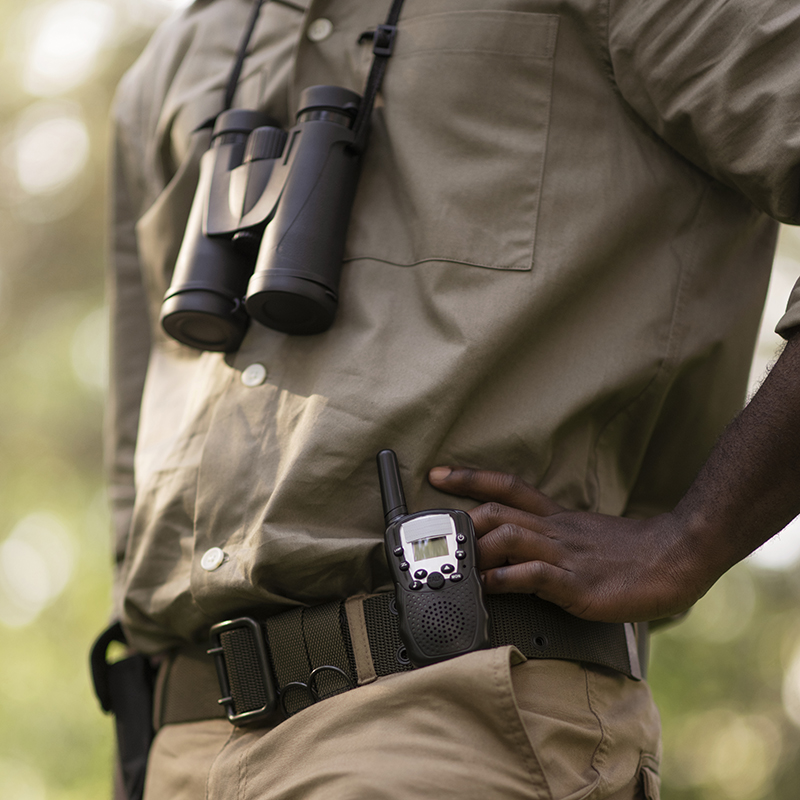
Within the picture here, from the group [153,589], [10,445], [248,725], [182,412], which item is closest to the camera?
[248,725]

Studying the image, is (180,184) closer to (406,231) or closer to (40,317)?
(406,231)

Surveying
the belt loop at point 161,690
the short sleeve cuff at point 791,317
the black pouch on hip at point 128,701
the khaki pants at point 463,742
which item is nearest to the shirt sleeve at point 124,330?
the black pouch on hip at point 128,701

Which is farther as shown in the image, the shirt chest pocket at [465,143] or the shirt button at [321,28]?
the shirt button at [321,28]

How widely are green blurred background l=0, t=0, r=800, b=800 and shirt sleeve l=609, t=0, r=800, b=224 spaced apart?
756 cm

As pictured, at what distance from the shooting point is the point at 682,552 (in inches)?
43.9

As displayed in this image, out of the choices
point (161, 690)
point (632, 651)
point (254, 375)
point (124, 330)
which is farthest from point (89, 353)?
point (632, 651)

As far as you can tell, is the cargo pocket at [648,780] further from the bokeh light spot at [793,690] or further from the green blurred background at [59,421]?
the bokeh light spot at [793,690]

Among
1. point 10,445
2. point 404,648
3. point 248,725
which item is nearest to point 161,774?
point 248,725

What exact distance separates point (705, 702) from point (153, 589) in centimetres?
1036

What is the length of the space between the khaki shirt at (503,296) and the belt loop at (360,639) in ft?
0.14

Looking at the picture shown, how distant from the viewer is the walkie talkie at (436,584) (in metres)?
1.04

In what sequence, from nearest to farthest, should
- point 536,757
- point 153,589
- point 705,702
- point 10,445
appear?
point 536,757 → point 153,589 → point 10,445 → point 705,702

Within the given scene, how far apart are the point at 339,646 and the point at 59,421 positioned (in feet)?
29.3

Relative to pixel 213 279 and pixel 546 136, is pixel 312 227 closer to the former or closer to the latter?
pixel 213 279
